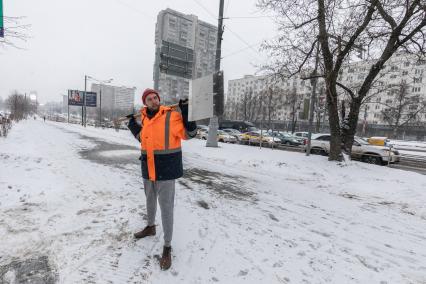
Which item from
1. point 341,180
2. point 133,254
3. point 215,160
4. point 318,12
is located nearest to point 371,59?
point 318,12

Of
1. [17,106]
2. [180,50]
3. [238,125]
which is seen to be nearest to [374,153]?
[180,50]

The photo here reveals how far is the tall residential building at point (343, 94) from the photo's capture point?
1417 centimetres

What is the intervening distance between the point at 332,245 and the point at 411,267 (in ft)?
3.00

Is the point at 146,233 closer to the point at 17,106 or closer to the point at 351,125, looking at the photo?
the point at 351,125

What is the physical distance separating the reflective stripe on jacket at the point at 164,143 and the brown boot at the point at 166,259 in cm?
84

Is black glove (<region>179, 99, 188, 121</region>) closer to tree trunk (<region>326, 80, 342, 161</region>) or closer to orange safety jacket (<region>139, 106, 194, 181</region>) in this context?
orange safety jacket (<region>139, 106, 194, 181</region>)

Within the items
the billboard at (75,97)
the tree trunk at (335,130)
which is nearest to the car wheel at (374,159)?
the tree trunk at (335,130)

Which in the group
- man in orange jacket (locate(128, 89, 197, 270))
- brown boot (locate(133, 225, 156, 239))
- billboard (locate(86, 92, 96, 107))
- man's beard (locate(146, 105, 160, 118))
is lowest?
brown boot (locate(133, 225, 156, 239))

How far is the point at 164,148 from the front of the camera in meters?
3.06

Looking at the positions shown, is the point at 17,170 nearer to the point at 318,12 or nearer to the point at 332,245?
the point at 332,245

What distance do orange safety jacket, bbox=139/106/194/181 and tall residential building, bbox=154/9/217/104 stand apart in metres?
13.0

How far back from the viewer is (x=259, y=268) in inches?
119

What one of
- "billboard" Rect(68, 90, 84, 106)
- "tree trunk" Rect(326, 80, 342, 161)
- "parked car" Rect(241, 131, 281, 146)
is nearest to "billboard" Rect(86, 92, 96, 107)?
"billboard" Rect(68, 90, 84, 106)

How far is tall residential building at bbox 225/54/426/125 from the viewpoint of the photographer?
46.5 feet
